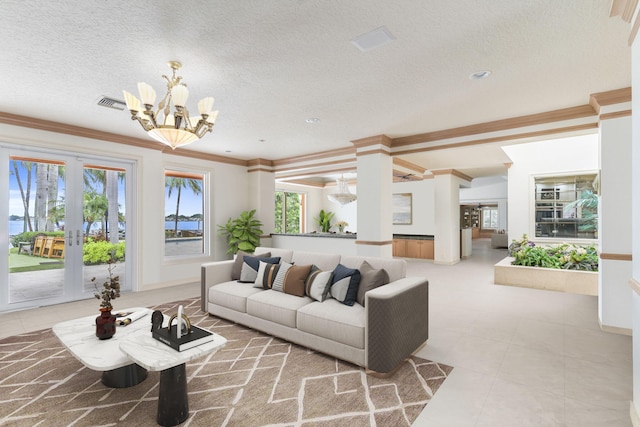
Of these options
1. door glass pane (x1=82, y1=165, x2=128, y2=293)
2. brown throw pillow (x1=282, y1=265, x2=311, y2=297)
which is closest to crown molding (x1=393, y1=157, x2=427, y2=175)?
brown throw pillow (x1=282, y1=265, x2=311, y2=297)

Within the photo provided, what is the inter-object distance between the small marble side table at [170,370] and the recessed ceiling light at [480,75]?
3.20 metres

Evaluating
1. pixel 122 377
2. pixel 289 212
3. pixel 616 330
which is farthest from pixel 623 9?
pixel 289 212

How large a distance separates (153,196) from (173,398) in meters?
4.43

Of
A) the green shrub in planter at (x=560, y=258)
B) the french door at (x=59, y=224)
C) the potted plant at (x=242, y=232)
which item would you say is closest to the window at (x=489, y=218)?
the green shrub in planter at (x=560, y=258)

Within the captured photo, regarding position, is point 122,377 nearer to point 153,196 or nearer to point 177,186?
point 153,196

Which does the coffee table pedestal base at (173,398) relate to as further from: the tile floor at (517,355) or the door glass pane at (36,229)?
the door glass pane at (36,229)

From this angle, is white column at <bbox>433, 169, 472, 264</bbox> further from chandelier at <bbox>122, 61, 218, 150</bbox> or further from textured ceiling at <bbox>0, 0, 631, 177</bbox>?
chandelier at <bbox>122, 61, 218, 150</bbox>

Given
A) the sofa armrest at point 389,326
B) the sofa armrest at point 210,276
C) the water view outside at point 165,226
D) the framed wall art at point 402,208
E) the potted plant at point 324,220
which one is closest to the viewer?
the sofa armrest at point 389,326

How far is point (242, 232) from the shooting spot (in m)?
6.76

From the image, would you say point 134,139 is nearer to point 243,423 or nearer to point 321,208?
point 243,423

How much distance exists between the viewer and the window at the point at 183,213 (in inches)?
242

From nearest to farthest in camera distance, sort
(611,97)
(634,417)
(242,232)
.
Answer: (634,417) < (611,97) < (242,232)

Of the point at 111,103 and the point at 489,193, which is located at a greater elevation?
the point at 111,103

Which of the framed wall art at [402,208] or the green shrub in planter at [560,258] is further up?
the framed wall art at [402,208]
